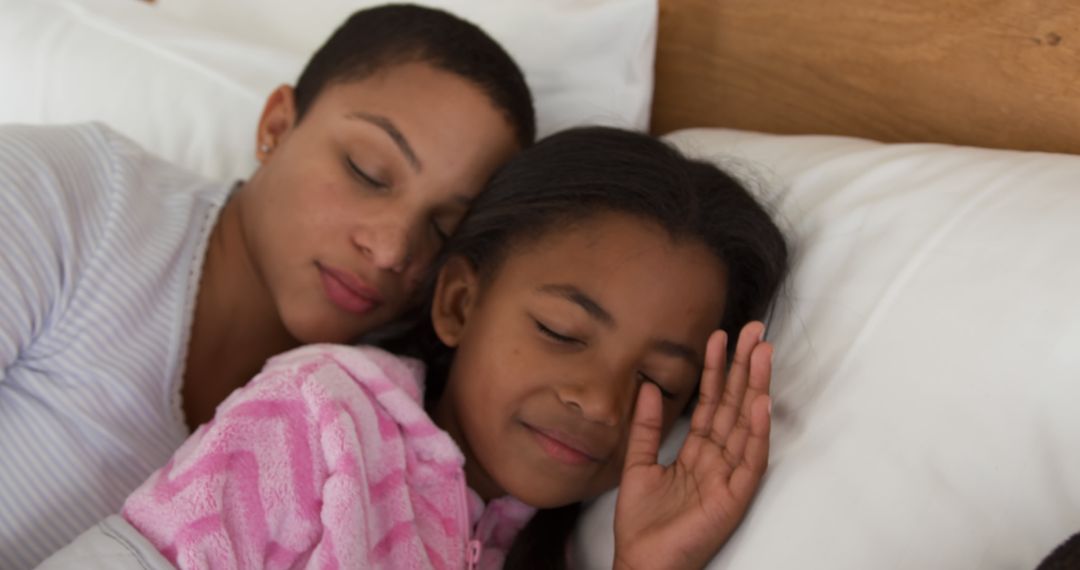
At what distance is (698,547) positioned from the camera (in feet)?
2.81

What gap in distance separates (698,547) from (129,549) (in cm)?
49

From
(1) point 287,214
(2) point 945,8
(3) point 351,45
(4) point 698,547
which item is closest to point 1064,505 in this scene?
(4) point 698,547

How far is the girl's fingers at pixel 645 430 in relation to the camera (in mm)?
955

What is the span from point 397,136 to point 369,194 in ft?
0.26

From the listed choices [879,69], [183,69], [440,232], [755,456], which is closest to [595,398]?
[755,456]

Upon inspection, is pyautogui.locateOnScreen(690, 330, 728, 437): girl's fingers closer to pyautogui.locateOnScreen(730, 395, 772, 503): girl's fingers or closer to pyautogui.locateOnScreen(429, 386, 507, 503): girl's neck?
pyautogui.locateOnScreen(730, 395, 772, 503): girl's fingers

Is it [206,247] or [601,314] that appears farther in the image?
[206,247]

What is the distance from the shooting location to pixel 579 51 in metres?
1.40

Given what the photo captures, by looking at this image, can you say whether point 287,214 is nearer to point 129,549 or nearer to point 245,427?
point 245,427

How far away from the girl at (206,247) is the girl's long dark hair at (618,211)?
10cm

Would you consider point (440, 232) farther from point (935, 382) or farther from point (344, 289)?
point (935, 382)

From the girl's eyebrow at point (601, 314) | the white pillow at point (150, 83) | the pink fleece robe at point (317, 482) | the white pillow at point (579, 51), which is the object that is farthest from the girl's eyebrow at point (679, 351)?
the white pillow at point (150, 83)

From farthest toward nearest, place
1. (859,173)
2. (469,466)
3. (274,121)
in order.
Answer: (274,121)
(469,466)
(859,173)

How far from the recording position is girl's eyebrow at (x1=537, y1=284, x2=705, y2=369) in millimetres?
967
